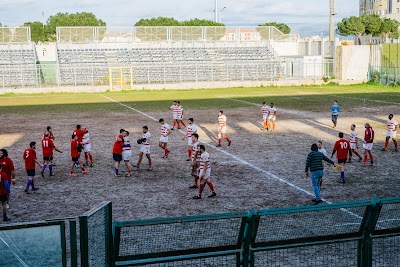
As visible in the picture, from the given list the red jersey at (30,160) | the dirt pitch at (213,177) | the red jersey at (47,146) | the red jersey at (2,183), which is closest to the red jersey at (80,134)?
the dirt pitch at (213,177)

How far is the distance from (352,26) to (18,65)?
189 feet

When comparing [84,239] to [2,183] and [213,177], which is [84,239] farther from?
[213,177]

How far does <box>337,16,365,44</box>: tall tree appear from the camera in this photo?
302 ft

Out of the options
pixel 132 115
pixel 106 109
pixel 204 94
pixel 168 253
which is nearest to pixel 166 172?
pixel 168 253

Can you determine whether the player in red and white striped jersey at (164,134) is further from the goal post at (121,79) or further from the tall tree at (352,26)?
the tall tree at (352,26)

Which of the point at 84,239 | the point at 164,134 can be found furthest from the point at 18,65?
the point at 84,239

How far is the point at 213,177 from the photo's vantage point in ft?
63.3

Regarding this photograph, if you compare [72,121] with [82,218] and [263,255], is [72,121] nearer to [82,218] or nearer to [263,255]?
[263,255]

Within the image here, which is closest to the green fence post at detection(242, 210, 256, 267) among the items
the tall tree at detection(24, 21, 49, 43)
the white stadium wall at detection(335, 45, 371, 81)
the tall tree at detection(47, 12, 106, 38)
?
the white stadium wall at detection(335, 45, 371, 81)

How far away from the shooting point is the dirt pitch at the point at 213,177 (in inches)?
615

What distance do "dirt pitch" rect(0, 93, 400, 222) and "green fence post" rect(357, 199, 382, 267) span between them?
6.92 meters

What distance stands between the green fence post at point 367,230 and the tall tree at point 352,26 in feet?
293

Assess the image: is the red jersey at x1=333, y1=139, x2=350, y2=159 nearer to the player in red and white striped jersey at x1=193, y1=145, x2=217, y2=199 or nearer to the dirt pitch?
the dirt pitch

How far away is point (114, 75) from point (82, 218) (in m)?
61.8
